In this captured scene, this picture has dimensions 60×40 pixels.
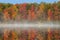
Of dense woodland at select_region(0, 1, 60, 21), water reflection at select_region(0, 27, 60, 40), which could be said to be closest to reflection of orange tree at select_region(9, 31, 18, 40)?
water reflection at select_region(0, 27, 60, 40)

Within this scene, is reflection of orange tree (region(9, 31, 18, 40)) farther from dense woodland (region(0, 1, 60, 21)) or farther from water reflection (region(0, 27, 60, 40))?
dense woodland (region(0, 1, 60, 21))

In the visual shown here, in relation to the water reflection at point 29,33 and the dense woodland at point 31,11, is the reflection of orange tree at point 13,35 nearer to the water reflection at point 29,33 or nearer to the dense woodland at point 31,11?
the water reflection at point 29,33

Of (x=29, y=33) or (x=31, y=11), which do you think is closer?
(x=29, y=33)

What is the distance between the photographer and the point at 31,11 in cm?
572

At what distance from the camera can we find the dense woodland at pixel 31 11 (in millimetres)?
5402

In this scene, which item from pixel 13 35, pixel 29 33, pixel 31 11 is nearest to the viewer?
pixel 13 35

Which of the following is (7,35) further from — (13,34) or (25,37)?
(25,37)

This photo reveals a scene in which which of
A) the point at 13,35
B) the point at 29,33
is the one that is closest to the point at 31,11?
Answer: the point at 29,33

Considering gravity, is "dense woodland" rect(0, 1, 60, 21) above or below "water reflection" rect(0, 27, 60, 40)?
above

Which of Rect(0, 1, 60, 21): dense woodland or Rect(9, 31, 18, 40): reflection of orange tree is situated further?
Rect(0, 1, 60, 21): dense woodland

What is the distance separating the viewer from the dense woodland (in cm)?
540

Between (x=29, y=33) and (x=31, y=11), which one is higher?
(x=31, y=11)

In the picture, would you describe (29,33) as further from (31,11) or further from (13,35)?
(31,11)

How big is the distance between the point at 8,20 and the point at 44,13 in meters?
1.07
